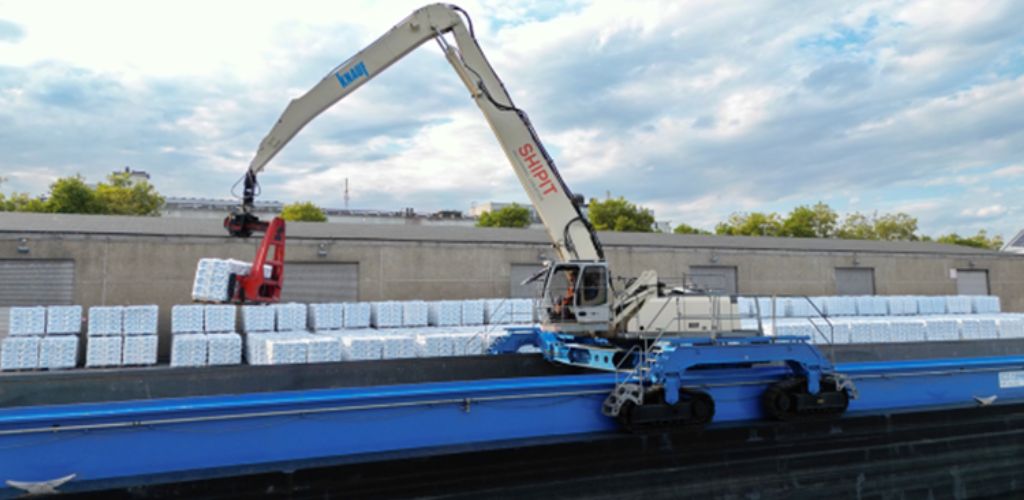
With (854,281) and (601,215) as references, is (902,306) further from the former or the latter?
(601,215)

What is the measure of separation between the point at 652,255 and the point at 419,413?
62.4 ft

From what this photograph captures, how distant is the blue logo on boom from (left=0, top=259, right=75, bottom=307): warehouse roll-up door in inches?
445

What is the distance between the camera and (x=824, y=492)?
782cm

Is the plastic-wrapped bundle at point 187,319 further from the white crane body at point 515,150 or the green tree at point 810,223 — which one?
the green tree at point 810,223

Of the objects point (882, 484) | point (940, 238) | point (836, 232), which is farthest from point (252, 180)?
point (940, 238)

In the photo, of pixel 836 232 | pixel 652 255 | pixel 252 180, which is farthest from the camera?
pixel 836 232

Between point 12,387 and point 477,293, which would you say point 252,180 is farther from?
point 477,293

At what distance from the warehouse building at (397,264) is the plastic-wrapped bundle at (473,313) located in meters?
2.58

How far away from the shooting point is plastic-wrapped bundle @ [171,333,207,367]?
1474cm

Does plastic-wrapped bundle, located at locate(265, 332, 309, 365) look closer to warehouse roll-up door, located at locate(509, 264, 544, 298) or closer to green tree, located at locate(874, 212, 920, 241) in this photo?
warehouse roll-up door, located at locate(509, 264, 544, 298)

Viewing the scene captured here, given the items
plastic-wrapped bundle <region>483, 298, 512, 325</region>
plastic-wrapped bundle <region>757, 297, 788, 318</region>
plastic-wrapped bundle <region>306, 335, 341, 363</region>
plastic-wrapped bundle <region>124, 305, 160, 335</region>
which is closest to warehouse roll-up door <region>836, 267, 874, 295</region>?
plastic-wrapped bundle <region>757, 297, 788, 318</region>

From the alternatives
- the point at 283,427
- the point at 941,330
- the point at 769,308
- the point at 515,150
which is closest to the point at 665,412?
the point at 283,427

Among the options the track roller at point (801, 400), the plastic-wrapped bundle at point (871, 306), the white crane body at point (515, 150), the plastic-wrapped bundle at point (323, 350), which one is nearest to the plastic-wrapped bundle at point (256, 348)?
the plastic-wrapped bundle at point (323, 350)

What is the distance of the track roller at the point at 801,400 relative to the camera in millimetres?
7906
